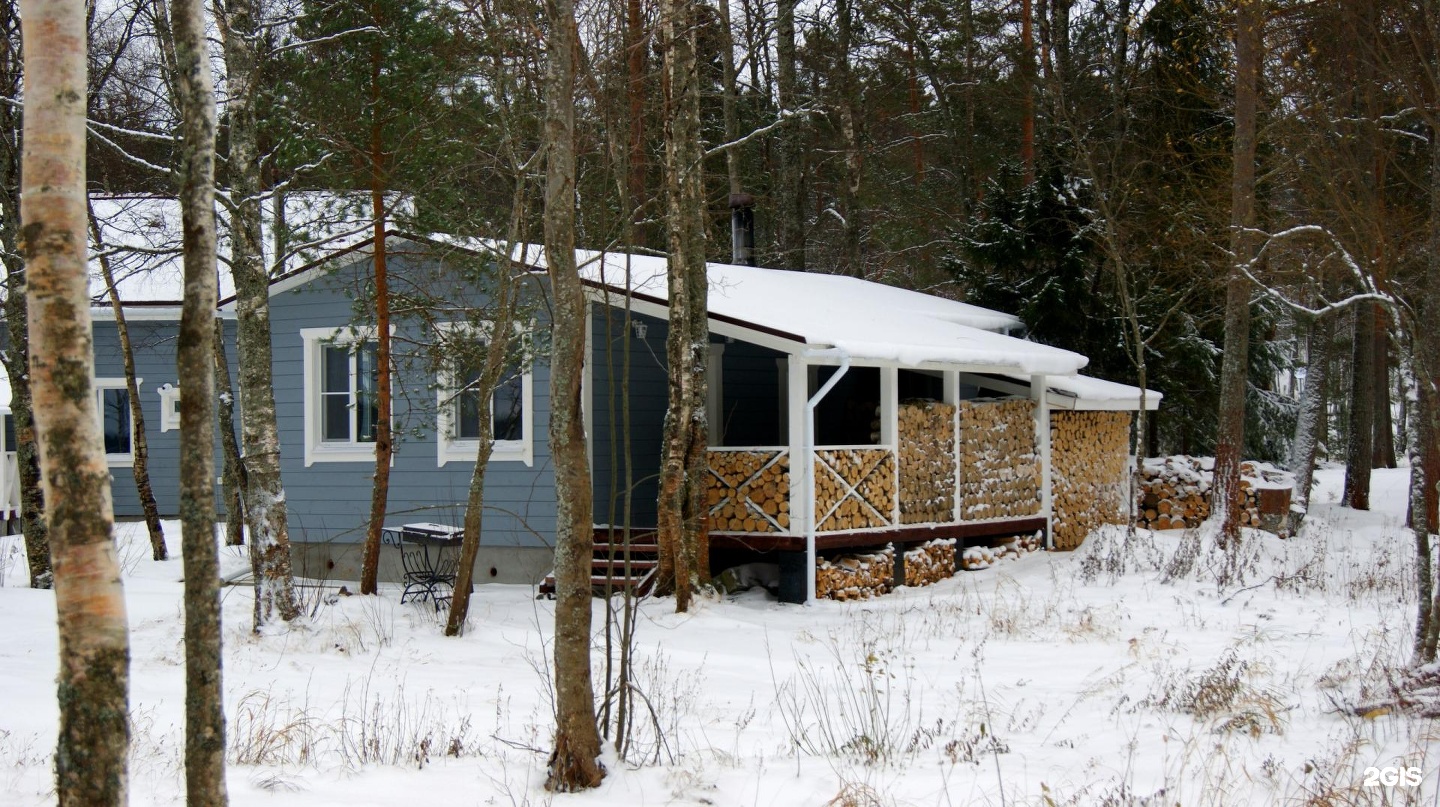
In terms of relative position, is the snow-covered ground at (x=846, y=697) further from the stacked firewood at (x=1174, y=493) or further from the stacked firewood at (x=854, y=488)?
the stacked firewood at (x=1174, y=493)

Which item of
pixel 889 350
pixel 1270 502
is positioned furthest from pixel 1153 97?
pixel 889 350

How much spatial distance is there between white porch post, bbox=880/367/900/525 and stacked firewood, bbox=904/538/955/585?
60 centimetres

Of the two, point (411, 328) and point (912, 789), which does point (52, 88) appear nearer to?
point (912, 789)

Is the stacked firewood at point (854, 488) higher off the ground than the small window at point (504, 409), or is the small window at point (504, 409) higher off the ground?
the small window at point (504, 409)

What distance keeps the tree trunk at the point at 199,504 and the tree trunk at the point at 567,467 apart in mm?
1720

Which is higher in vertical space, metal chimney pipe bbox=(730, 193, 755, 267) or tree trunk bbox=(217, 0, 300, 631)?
metal chimney pipe bbox=(730, 193, 755, 267)

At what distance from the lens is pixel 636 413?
541 inches

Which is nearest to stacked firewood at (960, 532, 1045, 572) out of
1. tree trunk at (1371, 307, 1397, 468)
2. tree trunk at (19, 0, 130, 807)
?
tree trunk at (1371, 307, 1397, 468)

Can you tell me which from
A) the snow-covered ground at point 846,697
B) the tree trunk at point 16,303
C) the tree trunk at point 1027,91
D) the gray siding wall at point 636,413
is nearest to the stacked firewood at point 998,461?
the snow-covered ground at point 846,697

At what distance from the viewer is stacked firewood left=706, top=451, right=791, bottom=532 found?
40.3 feet

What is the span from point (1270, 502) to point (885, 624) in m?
8.65

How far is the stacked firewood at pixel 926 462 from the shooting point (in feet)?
43.8

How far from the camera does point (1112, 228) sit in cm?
1548

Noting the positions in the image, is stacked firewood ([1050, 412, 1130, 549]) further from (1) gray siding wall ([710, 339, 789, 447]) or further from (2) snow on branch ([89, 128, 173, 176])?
(2) snow on branch ([89, 128, 173, 176])
